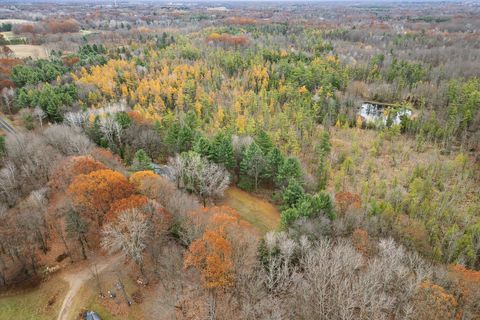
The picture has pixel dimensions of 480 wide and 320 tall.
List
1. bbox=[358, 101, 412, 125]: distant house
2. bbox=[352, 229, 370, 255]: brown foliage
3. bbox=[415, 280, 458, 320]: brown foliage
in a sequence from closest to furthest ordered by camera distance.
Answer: bbox=[415, 280, 458, 320]: brown foliage
bbox=[352, 229, 370, 255]: brown foliage
bbox=[358, 101, 412, 125]: distant house

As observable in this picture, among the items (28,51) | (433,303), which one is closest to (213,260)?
(433,303)

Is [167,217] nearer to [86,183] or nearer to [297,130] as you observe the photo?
[86,183]

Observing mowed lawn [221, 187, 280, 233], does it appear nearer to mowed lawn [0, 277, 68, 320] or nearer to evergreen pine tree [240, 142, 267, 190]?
evergreen pine tree [240, 142, 267, 190]

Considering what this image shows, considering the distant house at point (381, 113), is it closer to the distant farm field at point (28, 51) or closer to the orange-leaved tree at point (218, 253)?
the orange-leaved tree at point (218, 253)

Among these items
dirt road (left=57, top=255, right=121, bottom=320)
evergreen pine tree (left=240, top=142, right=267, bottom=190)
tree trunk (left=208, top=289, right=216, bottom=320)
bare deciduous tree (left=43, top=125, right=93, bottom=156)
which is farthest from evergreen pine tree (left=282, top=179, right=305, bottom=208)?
bare deciduous tree (left=43, top=125, right=93, bottom=156)

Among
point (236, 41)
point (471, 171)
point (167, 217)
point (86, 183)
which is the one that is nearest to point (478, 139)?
point (471, 171)

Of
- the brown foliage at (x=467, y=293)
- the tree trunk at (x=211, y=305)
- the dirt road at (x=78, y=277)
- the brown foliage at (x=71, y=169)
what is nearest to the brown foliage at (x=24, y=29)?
the brown foliage at (x=71, y=169)
